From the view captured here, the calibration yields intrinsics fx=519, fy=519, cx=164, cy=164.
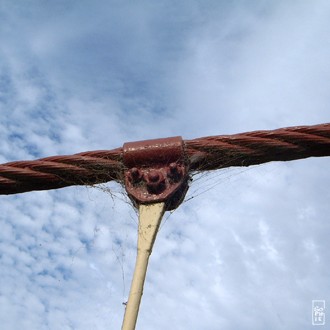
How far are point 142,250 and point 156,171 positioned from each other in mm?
394

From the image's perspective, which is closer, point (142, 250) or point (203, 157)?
point (142, 250)

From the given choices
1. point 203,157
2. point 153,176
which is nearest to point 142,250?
point 153,176

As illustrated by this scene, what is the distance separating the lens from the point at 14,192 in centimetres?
239

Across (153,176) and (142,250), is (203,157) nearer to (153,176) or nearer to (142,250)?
(153,176)

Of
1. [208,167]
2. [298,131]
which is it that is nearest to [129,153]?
[208,167]

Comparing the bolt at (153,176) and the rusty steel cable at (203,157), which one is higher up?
the rusty steel cable at (203,157)

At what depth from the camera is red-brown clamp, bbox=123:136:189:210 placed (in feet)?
6.72

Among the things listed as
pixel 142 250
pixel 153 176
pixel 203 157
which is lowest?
pixel 142 250

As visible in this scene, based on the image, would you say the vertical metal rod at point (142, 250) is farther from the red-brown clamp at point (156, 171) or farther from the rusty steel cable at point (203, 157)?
the rusty steel cable at point (203, 157)

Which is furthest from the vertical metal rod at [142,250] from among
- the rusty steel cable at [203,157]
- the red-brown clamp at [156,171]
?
the rusty steel cable at [203,157]

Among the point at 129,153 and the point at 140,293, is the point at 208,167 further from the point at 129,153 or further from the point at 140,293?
the point at 140,293

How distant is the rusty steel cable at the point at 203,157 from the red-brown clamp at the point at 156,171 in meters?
0.06

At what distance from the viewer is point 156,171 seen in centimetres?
211

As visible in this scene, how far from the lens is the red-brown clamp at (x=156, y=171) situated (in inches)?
80.6
